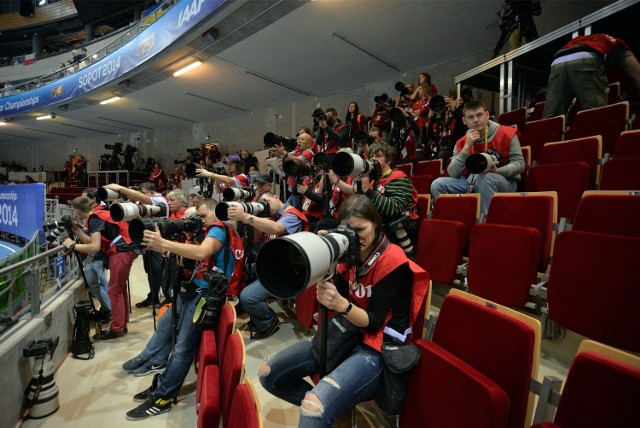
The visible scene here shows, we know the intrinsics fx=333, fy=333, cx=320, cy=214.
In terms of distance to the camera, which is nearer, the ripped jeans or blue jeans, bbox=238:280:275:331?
the ripped jeans

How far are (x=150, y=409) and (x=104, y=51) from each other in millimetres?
9124

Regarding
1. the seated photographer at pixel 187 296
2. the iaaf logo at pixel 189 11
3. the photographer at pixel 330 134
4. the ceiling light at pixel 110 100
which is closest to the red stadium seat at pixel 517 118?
the photographer at pixel 330 134

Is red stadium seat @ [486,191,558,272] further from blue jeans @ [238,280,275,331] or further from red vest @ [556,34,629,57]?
red vest @ [556,34,629,57]

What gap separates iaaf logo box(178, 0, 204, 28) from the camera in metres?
4.59

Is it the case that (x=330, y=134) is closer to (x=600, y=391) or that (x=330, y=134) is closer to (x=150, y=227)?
(x=150, y=227)

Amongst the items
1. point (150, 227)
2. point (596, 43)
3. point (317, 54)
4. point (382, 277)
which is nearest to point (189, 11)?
point (317, 54)

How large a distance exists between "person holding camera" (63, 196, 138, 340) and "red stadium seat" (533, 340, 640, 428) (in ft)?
8.98

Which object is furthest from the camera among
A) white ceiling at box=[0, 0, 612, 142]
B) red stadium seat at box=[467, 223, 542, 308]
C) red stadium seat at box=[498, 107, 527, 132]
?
white ceiling at box=[0, 0, 612, 142]

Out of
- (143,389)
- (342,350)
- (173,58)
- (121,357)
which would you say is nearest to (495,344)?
(342,350)

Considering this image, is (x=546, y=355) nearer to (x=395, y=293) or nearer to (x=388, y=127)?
(x=395, y=293)

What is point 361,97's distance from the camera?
7.28 meters

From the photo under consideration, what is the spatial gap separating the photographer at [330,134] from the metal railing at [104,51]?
3432 mm

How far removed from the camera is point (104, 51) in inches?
316

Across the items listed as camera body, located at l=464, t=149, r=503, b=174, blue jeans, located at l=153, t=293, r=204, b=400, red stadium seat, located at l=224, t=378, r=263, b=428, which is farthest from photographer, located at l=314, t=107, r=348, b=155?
red stadium seat, located at l=224, t=378, r=263, b=428
